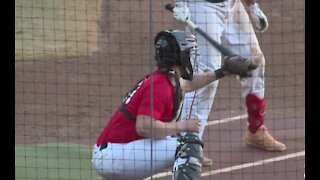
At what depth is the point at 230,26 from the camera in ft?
18.9

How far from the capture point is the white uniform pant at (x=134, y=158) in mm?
4391

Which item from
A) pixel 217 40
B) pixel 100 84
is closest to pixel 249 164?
pixel 217 40

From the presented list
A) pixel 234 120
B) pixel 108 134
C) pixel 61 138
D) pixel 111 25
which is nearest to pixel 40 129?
pixel 61 138

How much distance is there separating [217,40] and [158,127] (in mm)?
1353

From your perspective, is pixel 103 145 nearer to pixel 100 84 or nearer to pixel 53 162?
pixel 53 162

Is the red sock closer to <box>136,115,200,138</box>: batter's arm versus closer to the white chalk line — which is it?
the white chalk line

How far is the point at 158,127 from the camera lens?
4242 millimetres

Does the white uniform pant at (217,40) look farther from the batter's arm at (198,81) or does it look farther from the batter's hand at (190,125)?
the batter's hand at (190,125)

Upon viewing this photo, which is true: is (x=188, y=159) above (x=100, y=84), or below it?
below

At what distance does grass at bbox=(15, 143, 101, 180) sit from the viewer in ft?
17.1

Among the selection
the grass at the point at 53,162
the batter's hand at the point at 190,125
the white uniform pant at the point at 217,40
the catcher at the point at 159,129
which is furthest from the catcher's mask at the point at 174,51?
the grass at the point at 53,162

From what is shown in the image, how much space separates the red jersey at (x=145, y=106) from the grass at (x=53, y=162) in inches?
31.2

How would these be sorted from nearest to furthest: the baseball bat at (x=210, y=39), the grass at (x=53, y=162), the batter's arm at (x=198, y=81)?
the batter's arm at (x=198, y=81), the baseball bat at (x=210, y=39), the grass at (x=53, y=162)

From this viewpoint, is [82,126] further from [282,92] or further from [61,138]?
[282,92]
